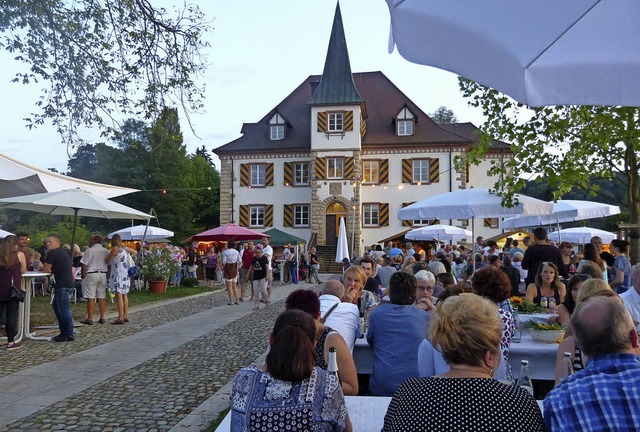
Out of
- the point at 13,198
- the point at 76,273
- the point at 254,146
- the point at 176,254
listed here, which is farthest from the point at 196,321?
the point at 254,146

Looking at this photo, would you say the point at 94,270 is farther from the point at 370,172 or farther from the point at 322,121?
the point at 370,172

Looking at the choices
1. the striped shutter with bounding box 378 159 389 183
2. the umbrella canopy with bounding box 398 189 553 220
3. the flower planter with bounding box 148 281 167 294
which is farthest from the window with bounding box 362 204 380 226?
the umbrella canopy with bounding box 398 189 553 220

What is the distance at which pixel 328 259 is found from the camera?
31.5 m

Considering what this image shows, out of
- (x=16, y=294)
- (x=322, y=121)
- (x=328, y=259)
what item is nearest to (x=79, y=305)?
(x=16, y=294)

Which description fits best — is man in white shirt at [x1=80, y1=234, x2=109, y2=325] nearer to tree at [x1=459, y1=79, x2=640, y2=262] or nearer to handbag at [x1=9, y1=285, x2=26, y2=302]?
handbag at [x1=9, y1=285, x2=26, y2=302]

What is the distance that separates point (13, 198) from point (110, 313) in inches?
141

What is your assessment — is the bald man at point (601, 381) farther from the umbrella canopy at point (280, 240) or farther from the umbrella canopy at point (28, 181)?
the umbrella canopy at point (280, 240)

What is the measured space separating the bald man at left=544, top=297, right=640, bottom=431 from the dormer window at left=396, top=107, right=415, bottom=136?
3241 cm

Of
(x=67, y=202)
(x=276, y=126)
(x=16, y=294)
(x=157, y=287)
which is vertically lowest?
(x=157, y=287)

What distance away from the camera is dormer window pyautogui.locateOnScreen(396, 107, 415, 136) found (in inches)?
1326

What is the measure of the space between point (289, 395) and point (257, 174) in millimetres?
32815

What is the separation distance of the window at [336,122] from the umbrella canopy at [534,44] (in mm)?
30503

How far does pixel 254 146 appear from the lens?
3472 centimetres

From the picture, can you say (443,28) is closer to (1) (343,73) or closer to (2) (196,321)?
(2) (196,321)
